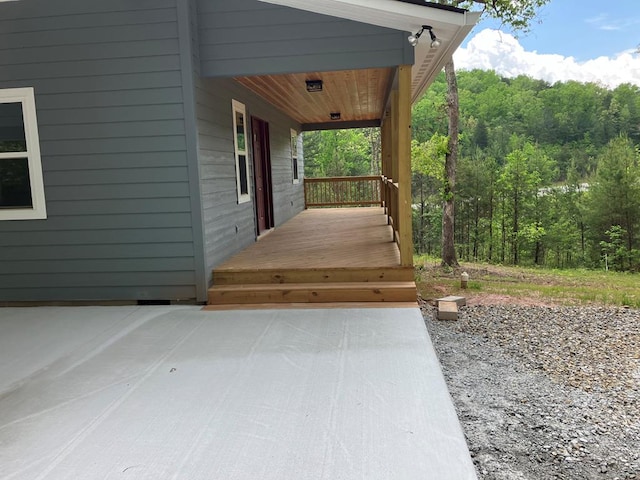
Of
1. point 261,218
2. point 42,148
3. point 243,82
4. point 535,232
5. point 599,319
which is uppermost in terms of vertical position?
point 243,82

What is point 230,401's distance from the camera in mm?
2943

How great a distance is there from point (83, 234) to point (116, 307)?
838 mm

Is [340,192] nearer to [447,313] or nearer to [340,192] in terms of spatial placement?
[340,192]

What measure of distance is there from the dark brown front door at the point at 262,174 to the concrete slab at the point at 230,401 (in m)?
4.02

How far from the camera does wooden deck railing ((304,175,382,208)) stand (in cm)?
1430

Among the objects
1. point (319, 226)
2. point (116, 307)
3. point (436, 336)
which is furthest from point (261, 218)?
point (436, 336)

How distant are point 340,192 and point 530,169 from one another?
24962 mm

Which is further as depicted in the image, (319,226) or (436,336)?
(319,226)

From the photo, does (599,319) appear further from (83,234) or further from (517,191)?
(517,191)

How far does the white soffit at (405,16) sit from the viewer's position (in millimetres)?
4398

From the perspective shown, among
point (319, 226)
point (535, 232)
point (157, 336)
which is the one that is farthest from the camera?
point (535, 232)

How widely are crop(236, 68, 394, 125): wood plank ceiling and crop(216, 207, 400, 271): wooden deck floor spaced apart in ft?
7.25

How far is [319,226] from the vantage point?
955cm

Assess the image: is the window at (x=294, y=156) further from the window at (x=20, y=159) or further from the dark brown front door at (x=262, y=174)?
the window at (x=20, y=159)
